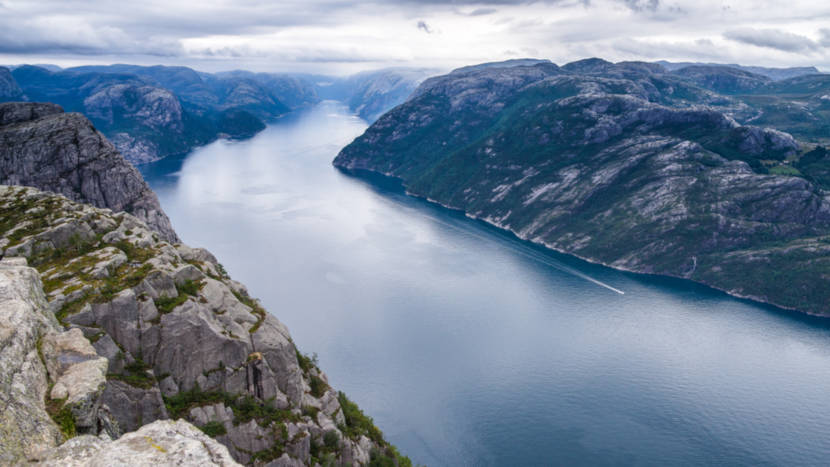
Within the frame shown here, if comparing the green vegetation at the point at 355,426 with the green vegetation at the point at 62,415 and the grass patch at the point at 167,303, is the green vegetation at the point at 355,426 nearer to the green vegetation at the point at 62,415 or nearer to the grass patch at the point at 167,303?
the grass patch at the point at 167,303

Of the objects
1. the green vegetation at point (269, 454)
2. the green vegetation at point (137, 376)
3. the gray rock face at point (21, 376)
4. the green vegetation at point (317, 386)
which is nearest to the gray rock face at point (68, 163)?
the green vegetation at point (317, 386)

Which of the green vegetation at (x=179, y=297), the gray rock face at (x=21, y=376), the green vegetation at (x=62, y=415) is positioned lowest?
the green vegetation at (x=179, y=297)

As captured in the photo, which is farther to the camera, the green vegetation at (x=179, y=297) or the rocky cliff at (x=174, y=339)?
the green vegetation at (x=179, y=297)

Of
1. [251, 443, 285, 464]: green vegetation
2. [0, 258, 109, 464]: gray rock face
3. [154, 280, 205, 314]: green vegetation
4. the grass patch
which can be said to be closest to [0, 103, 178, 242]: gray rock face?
[154, 280, 205, 314]: green vegetation

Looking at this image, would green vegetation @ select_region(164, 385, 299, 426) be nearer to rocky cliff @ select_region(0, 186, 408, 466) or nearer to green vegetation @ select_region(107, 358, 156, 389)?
rocky cliff @ select_region(0, 186, 408, 466)

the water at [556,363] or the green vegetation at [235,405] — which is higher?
the green vegetation at [235,405]

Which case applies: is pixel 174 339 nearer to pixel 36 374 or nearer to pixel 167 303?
pixel 167 303

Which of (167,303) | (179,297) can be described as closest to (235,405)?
(167,303)
